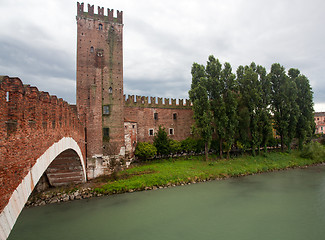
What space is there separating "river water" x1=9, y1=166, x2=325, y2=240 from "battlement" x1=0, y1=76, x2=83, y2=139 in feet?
17.5

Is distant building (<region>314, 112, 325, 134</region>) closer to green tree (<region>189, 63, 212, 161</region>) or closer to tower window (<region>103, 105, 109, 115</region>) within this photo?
green tree (<region>189, 63, 212, 161</region>)

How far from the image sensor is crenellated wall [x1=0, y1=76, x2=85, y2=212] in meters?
4.11

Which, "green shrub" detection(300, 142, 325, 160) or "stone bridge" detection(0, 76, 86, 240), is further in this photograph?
"green shrub" detection(300, 142, 325, 160)

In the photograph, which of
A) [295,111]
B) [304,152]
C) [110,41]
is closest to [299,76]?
[295,111]

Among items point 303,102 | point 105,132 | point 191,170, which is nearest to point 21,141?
point 105,132

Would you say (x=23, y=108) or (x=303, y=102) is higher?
(x=303, y=102)

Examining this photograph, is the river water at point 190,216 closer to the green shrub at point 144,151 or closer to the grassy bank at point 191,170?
the grassy bank at point 191,170

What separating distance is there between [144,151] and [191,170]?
195 inches

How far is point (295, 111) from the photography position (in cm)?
2222

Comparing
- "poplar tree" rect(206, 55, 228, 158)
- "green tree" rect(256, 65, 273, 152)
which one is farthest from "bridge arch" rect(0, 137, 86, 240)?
"green tree" rect(256, 65, 273, 152)

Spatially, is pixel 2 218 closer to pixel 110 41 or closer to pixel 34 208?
pixel 34 208

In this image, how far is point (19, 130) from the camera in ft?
15.1

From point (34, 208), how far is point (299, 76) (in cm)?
2921

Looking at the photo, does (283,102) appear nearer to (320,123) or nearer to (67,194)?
(67,194)
